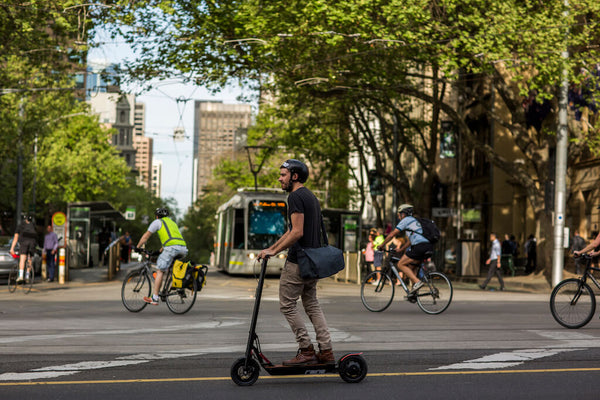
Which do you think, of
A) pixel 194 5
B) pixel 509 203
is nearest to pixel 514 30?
pixel 194 5

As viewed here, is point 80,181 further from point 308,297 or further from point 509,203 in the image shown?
point 308,297

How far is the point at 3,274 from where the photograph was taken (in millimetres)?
25859

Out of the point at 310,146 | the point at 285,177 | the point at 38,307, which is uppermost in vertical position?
the point at 310,146

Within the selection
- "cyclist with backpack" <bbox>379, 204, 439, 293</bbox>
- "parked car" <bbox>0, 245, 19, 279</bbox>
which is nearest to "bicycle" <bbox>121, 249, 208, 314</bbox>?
"cyclist with backpack" <bbox>379, 204, 439, 293</bbox>

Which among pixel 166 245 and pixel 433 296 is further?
pixel 433 296

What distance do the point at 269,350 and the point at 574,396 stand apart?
3532 mm

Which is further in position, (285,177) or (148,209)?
(148,209)

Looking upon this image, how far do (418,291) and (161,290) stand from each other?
163 inches

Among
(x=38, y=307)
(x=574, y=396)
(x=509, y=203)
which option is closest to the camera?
(x=574, y=396)

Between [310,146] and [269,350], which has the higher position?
[310,146]

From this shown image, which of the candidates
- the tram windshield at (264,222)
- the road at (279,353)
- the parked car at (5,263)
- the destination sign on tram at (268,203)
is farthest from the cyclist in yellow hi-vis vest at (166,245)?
the destination sign on tram at (268,203)

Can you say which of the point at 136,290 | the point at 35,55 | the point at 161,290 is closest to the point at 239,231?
the point at 35,55

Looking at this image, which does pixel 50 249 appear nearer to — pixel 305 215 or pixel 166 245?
pixel 166 245

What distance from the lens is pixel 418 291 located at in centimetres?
1439
